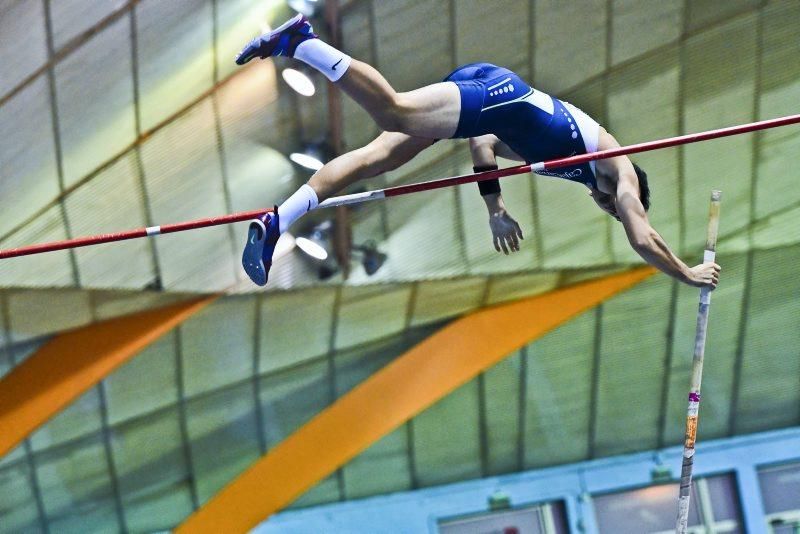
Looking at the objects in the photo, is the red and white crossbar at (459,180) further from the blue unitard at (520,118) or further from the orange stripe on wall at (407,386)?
the orange stripe on wall at (407,386)

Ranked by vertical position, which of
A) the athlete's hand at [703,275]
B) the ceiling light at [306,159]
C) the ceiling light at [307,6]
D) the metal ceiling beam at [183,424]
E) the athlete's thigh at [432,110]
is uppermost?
the ceiling light at [307,6]

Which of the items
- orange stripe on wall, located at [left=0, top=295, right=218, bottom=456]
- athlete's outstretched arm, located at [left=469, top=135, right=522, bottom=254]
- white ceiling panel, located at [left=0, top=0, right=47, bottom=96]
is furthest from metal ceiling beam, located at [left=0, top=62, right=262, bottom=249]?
athlete's outstretched arm, located at [left=469, top=135, right=522, bottom=254]

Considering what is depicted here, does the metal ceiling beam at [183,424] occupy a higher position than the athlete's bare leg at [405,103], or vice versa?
the metal ceiling beam at [183,424]

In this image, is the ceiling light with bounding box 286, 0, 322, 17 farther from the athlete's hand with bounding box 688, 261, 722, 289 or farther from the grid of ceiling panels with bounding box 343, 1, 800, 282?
the athlete's hand with bounding box 688, 261, 722, 289

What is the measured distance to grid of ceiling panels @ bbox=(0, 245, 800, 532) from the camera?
34.7 ft

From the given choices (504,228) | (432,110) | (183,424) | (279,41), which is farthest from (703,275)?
(183,424)

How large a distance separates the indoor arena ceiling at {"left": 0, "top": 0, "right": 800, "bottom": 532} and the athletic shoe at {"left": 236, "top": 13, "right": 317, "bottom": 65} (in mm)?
3165

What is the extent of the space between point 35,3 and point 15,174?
1252 mm

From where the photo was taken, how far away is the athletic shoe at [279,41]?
608 centimetres

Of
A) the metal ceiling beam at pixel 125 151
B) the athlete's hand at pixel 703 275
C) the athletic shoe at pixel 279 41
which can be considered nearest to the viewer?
the athletic shoe at pixel 279 41

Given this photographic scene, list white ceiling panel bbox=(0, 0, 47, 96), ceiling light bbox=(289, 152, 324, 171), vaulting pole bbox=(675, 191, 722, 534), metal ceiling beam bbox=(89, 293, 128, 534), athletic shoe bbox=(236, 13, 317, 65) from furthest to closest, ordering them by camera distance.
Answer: metal ceiling beam bbox=(89, 293, 128, 534) < ceiling light bbox=(289, 152, 324, 171) < white ceiling panel bbox=(0, 0, 47, 96) < vaulting pole bbox=(675, 191, 722, 534) < athletic shoe bbox=(236, 13, 317, 65)

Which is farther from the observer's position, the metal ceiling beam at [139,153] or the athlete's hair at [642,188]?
the metal ceiling beam at [139,153]

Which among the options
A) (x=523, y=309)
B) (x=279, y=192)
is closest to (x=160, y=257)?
(x=279, y=192)

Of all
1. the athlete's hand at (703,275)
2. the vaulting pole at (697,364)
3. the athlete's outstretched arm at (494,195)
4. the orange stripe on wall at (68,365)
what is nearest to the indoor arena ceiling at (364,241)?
the orange stripe on wall at (68,365)
